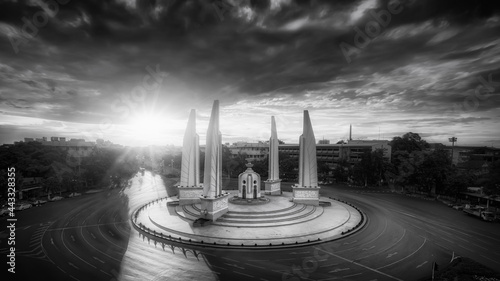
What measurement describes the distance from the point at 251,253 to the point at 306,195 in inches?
652

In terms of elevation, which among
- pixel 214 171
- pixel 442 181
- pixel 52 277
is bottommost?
pixel 52 277

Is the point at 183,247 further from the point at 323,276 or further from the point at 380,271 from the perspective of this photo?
the point at 380,271

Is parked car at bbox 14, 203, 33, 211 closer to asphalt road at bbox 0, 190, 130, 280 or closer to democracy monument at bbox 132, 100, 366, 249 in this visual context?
asphalt road at bbox 0, 190, 130, 280

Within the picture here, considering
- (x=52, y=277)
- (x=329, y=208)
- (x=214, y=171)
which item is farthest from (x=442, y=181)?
(x=52, y=277)

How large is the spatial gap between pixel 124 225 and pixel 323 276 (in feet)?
71.9

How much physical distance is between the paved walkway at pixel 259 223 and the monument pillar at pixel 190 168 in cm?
180

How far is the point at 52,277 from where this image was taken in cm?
1675

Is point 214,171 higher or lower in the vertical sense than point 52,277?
higher

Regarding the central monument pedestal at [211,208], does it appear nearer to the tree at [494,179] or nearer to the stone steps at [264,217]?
the stone steps at [264,217]

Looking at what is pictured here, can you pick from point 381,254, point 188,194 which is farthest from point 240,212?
point 381,254

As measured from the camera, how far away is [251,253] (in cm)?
2052

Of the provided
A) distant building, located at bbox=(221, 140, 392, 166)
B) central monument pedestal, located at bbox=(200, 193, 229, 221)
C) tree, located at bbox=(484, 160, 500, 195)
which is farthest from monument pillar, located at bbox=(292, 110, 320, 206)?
distant building, located at bbox=(221, 140, 392, 166)

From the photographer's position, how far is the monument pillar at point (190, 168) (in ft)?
115

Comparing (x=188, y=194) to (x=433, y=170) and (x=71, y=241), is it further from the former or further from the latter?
(x=433, y=170)
